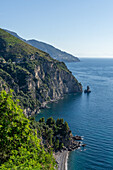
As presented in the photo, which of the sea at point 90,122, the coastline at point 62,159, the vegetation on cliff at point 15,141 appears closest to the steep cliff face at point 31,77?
the sea at point 90,122

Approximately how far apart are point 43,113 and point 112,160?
6659 centimetres

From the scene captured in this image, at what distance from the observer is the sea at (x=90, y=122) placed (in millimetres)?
68250

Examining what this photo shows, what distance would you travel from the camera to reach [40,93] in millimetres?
148750

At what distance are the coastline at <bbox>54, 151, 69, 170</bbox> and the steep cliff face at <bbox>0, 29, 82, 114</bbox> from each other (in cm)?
5375

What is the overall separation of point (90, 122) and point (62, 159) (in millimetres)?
41822

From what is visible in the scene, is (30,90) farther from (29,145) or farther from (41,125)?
(29,145)

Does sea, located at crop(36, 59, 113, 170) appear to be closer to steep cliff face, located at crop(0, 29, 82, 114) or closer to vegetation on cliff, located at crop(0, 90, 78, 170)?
steep cliff face, located at crop(0, 29, 82, 114)

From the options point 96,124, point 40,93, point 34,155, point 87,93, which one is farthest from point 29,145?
point 87,93

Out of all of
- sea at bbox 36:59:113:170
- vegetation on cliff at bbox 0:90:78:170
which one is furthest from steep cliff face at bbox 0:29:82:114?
vegetation on cliff at bbox 0:90:78:170

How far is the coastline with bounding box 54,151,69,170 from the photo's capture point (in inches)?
2579

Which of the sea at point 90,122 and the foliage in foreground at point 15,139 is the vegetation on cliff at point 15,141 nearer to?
the foliage in foreground at point 15,139

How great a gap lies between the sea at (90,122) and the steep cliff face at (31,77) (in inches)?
441

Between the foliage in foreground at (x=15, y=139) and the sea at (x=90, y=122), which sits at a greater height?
the foliage in foreground at (x=15, y=139)

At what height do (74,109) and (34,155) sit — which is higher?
(34,155)
